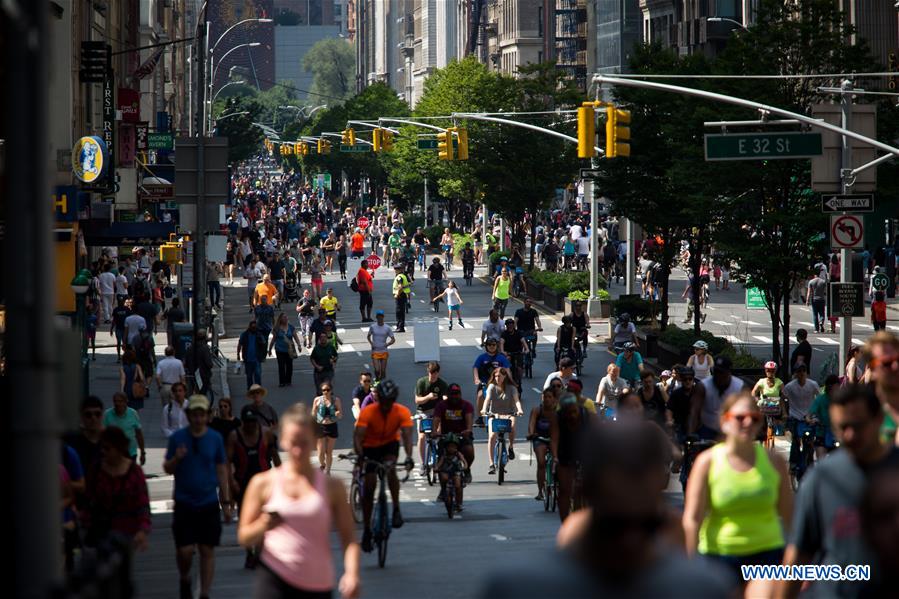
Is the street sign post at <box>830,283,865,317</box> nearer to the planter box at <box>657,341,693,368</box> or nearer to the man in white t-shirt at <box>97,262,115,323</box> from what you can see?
the planter box at <box>657,341,693,368</box>

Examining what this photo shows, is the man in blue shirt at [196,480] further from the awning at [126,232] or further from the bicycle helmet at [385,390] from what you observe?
the awning at [126,232]

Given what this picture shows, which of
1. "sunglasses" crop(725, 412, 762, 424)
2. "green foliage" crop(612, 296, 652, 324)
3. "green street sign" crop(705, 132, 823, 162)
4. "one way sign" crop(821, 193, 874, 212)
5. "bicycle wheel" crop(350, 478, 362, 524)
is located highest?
"green street sign" crop(705, 132, 823, 162)

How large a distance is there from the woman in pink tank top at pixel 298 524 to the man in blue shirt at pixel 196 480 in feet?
12.9

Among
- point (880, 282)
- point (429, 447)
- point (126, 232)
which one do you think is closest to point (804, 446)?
point (429, 447)

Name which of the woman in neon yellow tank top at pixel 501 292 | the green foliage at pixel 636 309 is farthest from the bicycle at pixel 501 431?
the woman in neon yellow tank top at pixel 501 292

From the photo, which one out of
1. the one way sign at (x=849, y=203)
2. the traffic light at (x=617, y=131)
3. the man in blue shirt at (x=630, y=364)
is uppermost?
the traffic light at (x=617, y=131)

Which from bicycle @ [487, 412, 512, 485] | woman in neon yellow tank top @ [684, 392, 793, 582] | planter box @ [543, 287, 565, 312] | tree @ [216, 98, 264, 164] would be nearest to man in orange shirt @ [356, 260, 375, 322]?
planter box @ [543, 287, 565, 312]

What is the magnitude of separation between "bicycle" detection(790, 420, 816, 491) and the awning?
20850mm

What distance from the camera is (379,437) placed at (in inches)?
651

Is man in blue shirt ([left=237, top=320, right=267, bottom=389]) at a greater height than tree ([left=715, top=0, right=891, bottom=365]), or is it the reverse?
tree ([left=715, top=0, right=891, bottom=365])

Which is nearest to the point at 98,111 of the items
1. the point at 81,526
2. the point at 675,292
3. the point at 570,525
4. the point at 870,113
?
the point at 675,292

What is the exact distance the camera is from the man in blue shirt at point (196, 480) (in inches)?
504

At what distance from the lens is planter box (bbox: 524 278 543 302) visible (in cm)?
5678

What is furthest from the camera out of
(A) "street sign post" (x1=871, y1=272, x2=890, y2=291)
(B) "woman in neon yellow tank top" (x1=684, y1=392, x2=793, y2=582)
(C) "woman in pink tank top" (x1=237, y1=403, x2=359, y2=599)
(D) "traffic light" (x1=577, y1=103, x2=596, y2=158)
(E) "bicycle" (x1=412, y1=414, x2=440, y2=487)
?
(A) "street sign post" (x1=871, y1=272, x2=890, y2=291)
